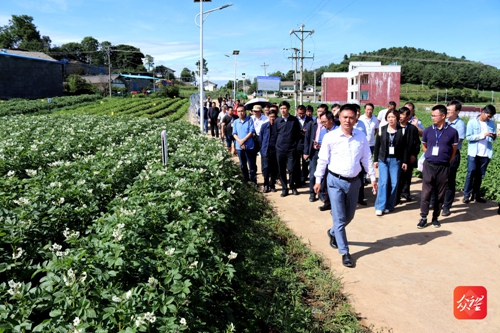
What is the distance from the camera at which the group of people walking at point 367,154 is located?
4781 millimetres

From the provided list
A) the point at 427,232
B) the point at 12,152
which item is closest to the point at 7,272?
the point at 12,152

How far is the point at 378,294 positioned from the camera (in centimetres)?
407

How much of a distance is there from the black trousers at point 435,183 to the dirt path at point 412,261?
377mm

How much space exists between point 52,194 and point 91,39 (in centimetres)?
12196

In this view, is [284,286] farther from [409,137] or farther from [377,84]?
[377,84]

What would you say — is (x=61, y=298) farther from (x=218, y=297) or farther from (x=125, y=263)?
(x=218, y=297)

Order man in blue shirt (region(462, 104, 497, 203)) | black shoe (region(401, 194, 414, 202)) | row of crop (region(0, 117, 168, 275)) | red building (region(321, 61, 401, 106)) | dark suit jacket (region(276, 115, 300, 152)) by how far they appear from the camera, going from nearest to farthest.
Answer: row of crop (region(0, 117, 168, 275)), man in blue shirt (region(462, 104, 497, 203)), black shoe (region(401, 194, 414, 202)), dark suit jacket (region(276, 115, 300, 152)), red building (region(321, 61, 401, 106))

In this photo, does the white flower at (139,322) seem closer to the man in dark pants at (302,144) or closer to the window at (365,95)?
the man in dark pants at (302,144)

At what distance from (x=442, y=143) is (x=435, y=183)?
0.64 metres

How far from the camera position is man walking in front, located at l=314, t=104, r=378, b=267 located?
15.4 feet

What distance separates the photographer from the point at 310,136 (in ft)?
26.0

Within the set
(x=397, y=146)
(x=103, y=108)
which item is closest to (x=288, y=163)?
(x=397, y=146)

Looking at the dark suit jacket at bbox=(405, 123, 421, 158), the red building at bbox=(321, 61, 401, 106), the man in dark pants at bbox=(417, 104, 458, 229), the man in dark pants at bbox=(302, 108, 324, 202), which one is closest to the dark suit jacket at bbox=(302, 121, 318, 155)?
the man in dark pants at bbox=(302, 108, 324, 202)

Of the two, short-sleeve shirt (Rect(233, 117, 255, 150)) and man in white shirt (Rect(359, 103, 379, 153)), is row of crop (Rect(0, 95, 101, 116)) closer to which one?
short-sleeve shirt (Rect(233, 117, 255, 150))
